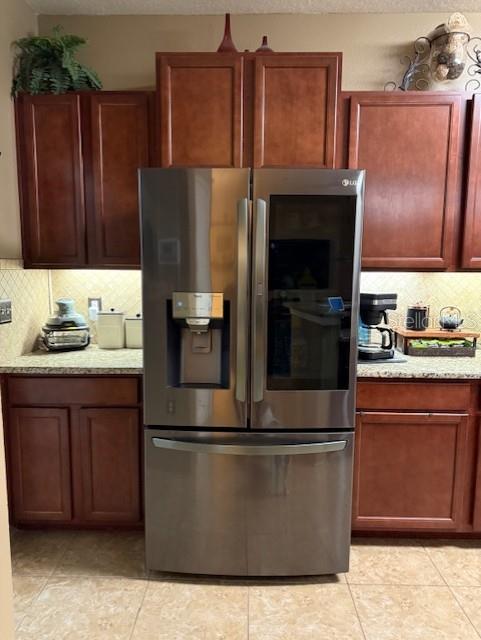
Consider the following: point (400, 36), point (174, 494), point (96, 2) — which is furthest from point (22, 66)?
point (174, 494)

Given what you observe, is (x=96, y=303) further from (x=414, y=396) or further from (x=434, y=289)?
(x=434, y=289)

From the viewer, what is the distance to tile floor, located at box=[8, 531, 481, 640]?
71.9 inches

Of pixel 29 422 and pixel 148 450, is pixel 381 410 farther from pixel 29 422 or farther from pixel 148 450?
pixel 29 422

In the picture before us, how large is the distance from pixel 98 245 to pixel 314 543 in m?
1.83

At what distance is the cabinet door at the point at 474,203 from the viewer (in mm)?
2305

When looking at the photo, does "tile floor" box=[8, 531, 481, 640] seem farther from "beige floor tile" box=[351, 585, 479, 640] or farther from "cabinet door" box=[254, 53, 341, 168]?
"cabinet door" box=[254, 53, 341, 168]

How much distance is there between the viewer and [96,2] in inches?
98.3

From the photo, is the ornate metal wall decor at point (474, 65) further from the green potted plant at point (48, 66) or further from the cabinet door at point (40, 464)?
the cabinet door at point (40, 464)

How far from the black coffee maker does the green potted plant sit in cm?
189

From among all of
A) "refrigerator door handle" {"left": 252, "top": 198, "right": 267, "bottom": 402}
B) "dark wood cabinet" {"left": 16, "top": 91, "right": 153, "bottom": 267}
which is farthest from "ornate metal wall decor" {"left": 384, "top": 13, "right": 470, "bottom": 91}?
"dark wood cabinet" {"left": 16, "top": 91, "right": 153, "bottom": 267}

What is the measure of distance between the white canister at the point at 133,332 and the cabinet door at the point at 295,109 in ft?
3.53

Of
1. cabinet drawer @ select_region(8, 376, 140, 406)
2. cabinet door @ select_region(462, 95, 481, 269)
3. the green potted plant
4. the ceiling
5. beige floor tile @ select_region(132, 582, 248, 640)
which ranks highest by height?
the ceiling

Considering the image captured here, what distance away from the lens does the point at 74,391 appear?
89.5 inches

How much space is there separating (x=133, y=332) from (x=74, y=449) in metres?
0.69
